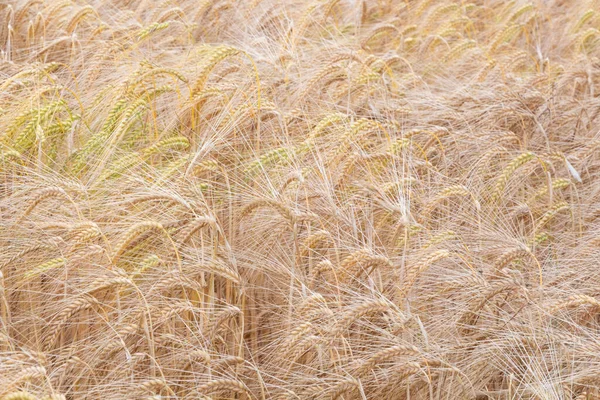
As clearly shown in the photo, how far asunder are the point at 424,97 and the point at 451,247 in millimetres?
1301

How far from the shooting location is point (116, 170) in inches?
86.3

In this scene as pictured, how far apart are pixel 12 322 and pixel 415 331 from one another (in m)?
1.03

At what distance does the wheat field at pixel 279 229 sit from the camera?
1.83 metres

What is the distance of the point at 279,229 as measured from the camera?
220 cm

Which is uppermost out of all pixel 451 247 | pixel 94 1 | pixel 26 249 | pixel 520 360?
pixel 94 1

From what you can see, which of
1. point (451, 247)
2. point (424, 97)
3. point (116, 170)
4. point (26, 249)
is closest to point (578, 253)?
point (451, 247)

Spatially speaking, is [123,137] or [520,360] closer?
[520,360]

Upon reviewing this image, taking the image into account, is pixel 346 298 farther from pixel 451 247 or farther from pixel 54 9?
pixel 54 9

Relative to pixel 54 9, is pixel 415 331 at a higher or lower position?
lower

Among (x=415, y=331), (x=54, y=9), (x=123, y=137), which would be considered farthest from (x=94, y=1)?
(x=415, y=331)

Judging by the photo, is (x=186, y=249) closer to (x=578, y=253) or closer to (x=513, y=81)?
(x=578, y=253)

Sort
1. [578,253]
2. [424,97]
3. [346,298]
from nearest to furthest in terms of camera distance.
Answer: [346,298] → [578,253] → [424,97]

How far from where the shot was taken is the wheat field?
1.83 meters

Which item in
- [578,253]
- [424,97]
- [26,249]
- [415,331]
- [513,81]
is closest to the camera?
[26,249]
